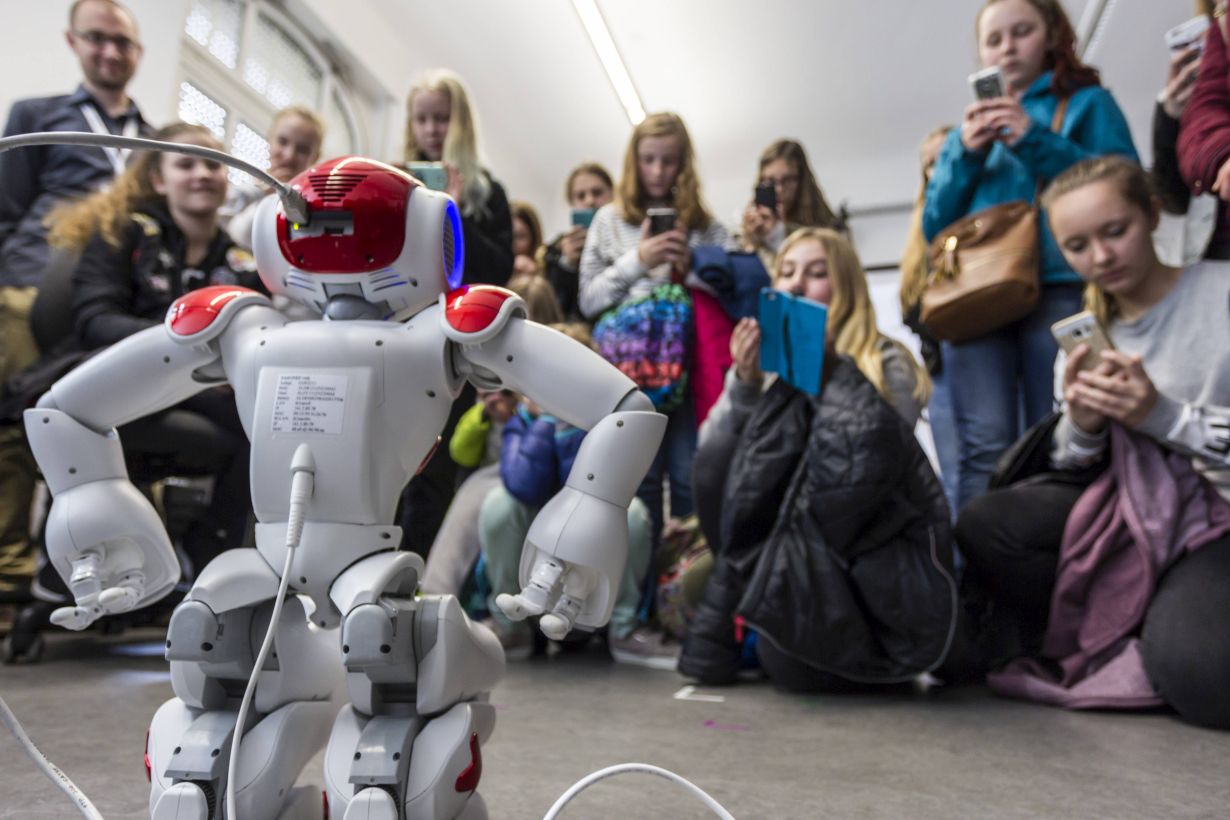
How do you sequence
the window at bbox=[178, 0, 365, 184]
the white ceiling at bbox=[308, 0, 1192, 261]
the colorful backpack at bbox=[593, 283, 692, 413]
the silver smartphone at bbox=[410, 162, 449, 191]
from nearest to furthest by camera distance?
the silver smartphone at bbox=[410, 162, 449, 191]
the colorful backpack at bbox=[593, 283, 692, 413]
the window at bbox=[178, 0, 365, 184]
the white ceiling at bbox=[308, 0, 1192, 261]

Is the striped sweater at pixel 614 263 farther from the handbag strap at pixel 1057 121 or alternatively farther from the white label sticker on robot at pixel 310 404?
the white label sticker on robot at pixel 310 404

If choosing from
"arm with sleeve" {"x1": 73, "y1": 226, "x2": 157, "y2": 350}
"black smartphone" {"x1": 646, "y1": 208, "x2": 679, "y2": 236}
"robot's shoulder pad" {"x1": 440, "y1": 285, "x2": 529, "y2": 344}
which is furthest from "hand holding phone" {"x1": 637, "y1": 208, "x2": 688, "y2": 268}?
"robot's shoulder pad" {"x1": 440, "y1": 285, "x2": 529, "y2": 344}

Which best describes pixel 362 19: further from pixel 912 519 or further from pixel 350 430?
Result: pixel 350 430

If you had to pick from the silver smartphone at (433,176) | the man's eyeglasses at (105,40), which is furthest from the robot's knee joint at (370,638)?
the man's eyeglasses at (105,40)

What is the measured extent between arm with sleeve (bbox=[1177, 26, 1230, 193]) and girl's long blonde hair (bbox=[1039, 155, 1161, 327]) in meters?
0.08

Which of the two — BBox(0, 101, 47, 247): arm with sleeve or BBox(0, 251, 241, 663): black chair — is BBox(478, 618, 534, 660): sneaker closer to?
BBox(0, 251, 241, 663): black chair

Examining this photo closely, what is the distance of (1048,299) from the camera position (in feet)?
6.21

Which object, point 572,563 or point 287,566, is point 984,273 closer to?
point 572,563

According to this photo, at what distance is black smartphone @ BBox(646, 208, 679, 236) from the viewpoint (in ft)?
6.63

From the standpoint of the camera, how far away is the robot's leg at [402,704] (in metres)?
0.73

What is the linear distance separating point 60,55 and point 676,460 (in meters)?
2.59

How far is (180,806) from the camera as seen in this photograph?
28.2 inches

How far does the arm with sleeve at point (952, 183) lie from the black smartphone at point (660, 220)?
0.61m

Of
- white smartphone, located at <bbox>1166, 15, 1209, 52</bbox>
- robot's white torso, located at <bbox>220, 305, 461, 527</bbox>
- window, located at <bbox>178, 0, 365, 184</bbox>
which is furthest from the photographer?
window, located at <bbox>178, 0, 365, 184</bbox>
